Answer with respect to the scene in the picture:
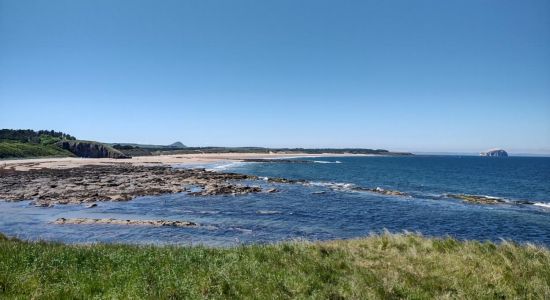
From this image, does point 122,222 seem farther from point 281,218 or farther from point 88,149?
point 88,149

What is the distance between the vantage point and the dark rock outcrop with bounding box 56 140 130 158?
133 meters

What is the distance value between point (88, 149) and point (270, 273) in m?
140

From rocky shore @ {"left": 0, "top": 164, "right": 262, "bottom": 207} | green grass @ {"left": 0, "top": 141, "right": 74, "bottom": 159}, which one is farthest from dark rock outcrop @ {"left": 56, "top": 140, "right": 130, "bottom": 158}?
rocky shore @ {"left": 0, "top": 164, "right": 262, "bottom": 207}

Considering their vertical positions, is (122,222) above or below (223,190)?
below

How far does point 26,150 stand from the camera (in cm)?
11094

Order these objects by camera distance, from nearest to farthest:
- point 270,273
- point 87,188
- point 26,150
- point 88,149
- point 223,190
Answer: point 270,273 → point 87,188 → point 223,190 → point 26,150 → point 88,149

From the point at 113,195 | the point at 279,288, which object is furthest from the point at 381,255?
the point at 113,195

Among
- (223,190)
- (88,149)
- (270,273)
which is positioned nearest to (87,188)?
(223,190)

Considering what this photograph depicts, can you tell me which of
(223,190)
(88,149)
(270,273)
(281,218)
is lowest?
(281,218)

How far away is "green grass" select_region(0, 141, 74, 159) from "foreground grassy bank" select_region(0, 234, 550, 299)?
111m

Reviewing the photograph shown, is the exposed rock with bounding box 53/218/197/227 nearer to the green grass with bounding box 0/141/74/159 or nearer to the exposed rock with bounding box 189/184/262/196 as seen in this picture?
the exposed rock with bounding box 189/184/262/196

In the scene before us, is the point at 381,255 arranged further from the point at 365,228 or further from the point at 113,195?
the point at 113,195

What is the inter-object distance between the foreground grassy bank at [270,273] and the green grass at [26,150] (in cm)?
11110

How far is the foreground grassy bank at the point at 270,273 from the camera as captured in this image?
30.3ft
